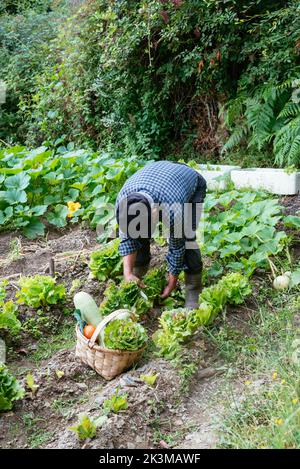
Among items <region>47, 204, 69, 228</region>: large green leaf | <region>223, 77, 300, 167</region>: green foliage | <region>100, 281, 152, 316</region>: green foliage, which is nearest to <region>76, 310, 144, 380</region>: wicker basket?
<region>100, 281, 152, 316</region>: green foliage

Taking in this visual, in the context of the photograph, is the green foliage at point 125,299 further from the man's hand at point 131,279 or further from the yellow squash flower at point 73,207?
the yellow squash flower at point 73,207

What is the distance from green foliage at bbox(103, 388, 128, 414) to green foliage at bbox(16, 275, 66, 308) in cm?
146

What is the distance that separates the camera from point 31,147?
9750mm

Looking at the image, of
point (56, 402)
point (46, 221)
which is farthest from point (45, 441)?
point (46, 221)

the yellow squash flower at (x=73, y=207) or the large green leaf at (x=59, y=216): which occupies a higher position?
the yellow squash flower at (x=73, y=207)

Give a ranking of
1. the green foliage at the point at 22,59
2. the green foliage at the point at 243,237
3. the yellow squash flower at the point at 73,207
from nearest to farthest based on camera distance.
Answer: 1. the green foliage at the point at 243,237
2. the yellow squash flower at the point at 73,207
3. the green foliage at the point at 22,59

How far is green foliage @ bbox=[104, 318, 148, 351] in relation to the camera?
3.67m

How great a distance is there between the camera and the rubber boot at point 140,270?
4.89 metres

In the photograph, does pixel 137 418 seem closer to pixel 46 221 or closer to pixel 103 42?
pixel 46 221

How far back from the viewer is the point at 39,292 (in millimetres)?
4559

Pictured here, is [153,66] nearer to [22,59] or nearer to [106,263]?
[22,59]

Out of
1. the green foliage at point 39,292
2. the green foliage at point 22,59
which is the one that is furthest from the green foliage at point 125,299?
the green foliage at point 22,59

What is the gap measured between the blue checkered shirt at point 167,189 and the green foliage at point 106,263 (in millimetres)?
575

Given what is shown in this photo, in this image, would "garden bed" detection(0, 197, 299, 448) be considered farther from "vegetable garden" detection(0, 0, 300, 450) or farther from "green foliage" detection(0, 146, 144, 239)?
"green foliage" detection(0, 146, 144, 239)
